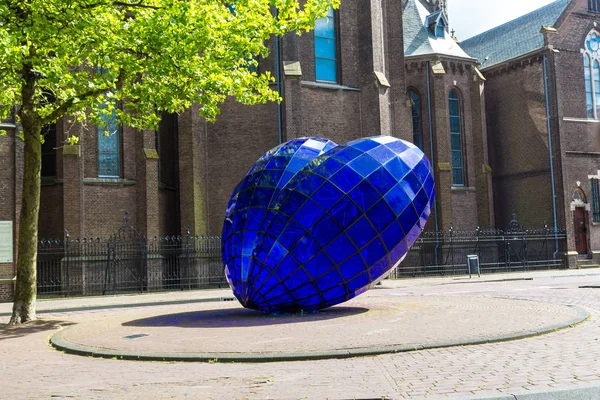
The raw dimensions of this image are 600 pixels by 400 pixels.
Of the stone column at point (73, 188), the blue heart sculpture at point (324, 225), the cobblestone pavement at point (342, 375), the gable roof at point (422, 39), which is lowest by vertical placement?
the cobblestone pavement at point (342, 375)

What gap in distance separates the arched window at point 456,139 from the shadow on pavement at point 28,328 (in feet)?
95.1

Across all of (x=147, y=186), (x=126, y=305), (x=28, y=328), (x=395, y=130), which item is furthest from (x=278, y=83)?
(x=28, y=328)

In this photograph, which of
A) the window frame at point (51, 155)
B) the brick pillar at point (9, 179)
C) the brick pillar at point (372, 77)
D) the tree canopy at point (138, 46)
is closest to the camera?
the tree canopy at point (138, 46)

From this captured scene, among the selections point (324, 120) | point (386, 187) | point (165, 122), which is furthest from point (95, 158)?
point (386, 187)

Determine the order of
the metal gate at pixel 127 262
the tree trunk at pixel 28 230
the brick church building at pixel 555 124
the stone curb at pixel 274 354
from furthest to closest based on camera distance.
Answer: the brick church building at pixel 555 124
the metal gate at pixel 127 262
the tree trunk at pixel 28 230
the stone curb at pixel 274 354

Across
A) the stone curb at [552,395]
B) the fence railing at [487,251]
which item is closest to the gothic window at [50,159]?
the fence railing at [487,251]

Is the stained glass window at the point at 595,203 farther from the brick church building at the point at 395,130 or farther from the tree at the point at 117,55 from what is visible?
the tree at the point at 117,55

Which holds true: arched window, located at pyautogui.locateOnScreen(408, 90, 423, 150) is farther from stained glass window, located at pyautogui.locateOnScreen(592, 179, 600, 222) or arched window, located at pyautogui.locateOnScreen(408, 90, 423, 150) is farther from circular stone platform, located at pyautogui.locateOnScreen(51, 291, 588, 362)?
circular stone platform, located at pyautogui.locateOnScreen(51, 291, 588, 362)

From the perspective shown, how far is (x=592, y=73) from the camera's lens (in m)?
38.4

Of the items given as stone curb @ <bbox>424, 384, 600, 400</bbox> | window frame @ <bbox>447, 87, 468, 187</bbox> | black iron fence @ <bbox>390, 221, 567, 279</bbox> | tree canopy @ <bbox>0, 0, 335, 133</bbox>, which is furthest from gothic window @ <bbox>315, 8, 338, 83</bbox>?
stone curb @ <bbox>424, 384, 600, 400</bbox>

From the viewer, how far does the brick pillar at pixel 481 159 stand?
37.8m

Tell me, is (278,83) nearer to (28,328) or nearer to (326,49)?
(326,49)

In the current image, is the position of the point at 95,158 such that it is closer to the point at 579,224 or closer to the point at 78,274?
the point at 78,274

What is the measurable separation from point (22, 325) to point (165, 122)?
17.6m
